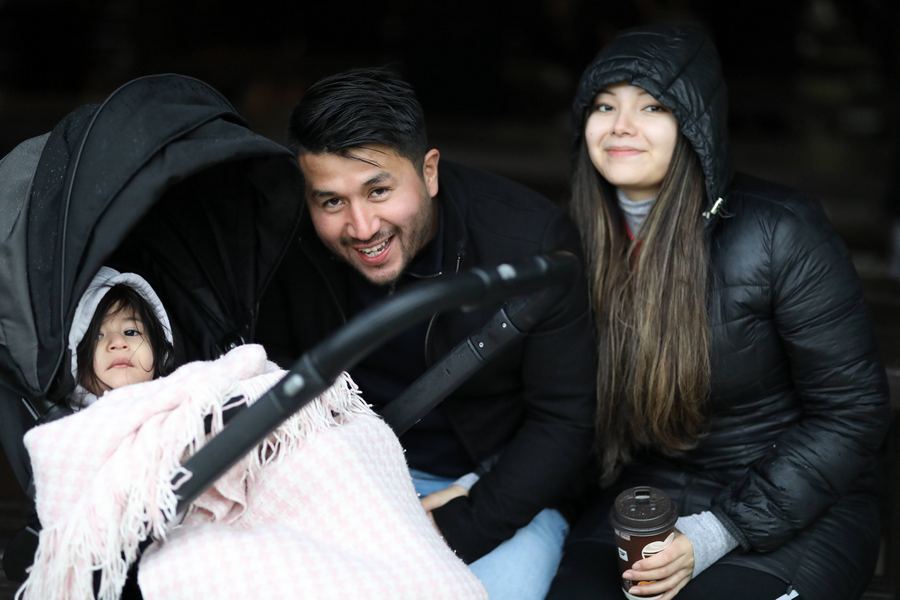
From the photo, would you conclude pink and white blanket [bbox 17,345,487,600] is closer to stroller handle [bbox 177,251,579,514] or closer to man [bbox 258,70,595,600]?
stroller handle [bbox 177,251,579,514]

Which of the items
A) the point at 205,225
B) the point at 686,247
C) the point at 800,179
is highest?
the point at 205,225

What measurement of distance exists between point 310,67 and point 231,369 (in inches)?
295

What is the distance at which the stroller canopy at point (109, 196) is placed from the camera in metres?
1.99

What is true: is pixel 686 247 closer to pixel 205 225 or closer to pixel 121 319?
pixel 205 225

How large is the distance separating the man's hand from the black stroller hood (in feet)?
1.75

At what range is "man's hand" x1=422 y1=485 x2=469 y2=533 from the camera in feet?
8.14

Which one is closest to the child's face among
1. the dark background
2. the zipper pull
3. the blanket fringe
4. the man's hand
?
the blanket fringe

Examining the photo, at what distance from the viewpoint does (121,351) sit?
2.21 metres

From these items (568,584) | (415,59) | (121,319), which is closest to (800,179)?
(415,59)

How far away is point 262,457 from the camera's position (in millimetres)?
1921

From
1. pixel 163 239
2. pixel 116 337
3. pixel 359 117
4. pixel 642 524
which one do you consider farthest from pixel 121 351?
pixel 642 524

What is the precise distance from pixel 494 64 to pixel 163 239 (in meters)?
5.55

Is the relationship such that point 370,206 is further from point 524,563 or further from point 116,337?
point 524,563

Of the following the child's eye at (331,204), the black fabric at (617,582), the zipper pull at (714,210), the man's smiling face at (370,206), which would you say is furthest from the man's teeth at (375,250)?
the black fabric at (617,582)
